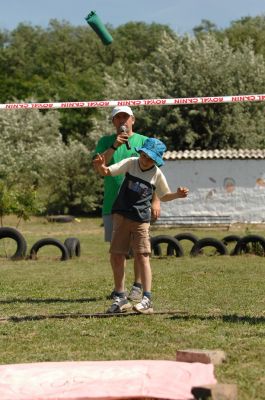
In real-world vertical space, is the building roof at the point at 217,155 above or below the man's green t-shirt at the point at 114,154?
above

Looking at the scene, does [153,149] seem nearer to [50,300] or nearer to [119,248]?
[119,248]

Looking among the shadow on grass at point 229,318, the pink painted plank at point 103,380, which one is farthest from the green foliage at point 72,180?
the pink painted plank at point 103,380

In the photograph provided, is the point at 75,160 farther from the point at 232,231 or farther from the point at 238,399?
the point at 238,399

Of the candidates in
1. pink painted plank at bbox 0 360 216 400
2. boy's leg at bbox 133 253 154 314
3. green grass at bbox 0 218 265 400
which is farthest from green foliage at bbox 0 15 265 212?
pink painted plank at bbox 0 360 216 400

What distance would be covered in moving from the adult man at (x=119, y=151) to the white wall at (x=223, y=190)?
69.3 feet

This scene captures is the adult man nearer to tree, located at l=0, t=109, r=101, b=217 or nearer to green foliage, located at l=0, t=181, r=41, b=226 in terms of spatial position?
green foliage, located at l=0, t=181, r=41, b=226

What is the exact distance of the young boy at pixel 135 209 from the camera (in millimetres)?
7531

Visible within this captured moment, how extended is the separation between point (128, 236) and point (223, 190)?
22549 millimetres

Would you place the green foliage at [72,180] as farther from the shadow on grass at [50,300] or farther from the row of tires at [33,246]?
the shadow on grass at [50,300]

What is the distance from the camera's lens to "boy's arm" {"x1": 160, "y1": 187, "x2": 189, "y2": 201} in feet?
25.1

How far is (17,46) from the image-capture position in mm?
74188

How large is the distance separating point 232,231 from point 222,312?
19.0 meters

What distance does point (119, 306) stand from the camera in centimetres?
751

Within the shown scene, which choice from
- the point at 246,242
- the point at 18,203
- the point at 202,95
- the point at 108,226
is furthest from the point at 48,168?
the point at 108,226
